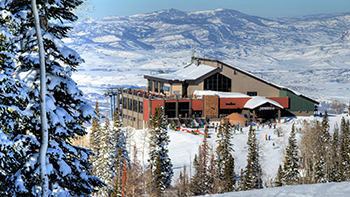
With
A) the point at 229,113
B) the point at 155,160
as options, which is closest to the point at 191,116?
the point at 229,113

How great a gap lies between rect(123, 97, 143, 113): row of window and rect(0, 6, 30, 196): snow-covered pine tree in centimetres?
6291

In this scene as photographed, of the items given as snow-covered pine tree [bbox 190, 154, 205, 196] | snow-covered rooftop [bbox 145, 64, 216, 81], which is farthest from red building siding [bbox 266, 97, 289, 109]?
snow-covered pine tree [bbox 190, 154, 205, 196]

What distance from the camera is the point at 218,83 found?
262ft

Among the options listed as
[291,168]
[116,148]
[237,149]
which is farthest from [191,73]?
[116,148]

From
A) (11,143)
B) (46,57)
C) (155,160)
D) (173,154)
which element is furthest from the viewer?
(173,154)

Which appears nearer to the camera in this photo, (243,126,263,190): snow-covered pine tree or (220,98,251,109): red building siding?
(243,126,263,190): snow-covered pine tree

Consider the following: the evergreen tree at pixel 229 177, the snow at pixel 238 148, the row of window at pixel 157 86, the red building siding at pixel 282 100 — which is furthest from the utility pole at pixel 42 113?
the row of window at pixel 157 86

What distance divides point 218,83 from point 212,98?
30.6 ft

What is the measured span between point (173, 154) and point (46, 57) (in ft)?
149

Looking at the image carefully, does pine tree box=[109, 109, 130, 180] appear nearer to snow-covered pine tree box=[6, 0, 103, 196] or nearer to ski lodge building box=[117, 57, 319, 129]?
ski lodge building box=[117, 57, 319, 129]

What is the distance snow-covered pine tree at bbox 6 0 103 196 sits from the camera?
9.66 m

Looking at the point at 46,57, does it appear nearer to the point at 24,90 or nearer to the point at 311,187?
the point at 24,90

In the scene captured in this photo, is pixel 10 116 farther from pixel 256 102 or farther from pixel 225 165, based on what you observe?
pixel 256 102

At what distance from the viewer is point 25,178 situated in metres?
Result: 9.52
